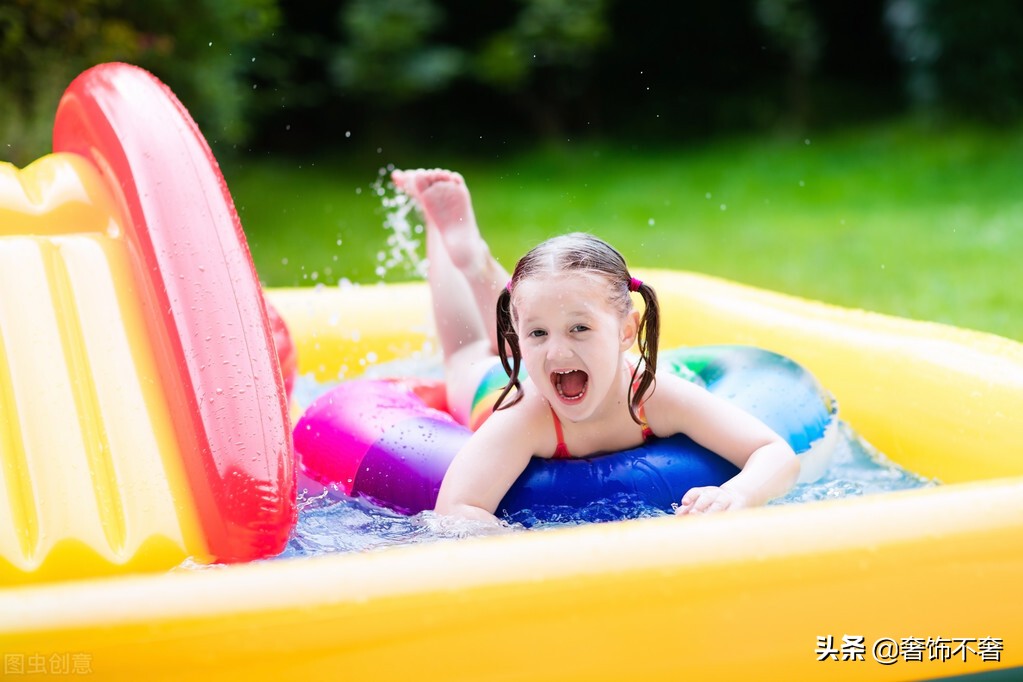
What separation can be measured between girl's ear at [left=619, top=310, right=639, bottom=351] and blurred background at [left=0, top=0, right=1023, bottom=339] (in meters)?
2.77

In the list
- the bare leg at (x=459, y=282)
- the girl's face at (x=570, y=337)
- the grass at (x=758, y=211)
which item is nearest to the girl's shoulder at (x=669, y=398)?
the girl's face at (x=570, y=337)

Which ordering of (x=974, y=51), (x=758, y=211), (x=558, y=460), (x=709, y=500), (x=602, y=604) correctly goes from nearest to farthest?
(x=602, y=604) → (x=709, y=500) → (x=558, y=460) → (x=758, y=211) → (x=974, y=51)

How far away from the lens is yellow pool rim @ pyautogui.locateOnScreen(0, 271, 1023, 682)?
59.6 inches

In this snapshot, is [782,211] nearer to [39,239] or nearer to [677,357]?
[677,357]

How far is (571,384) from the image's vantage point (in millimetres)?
2152

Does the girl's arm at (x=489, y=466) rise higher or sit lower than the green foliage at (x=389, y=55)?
lower

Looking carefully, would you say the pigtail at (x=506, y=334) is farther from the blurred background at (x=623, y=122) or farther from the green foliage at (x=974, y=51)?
the green foliage at (x=974, y=51)

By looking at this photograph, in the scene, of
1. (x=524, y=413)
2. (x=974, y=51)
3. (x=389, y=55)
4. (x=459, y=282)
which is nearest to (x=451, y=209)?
(x=459, y=282)

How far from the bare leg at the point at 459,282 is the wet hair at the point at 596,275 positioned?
18.9 inches

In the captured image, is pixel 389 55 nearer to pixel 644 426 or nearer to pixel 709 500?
pixel 644 426

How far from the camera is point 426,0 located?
9.17 m

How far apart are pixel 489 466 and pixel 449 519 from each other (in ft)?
0.37

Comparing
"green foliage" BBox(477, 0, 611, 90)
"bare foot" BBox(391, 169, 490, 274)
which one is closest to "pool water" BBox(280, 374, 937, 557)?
"bare foot" BBox(391, 169, 490, 274)

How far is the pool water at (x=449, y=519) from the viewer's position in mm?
2109
